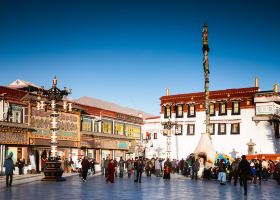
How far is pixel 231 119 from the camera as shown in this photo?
5562 centimetres

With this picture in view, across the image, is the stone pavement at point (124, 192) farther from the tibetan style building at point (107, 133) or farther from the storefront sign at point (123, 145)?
the storefront sign at point (123, 145)

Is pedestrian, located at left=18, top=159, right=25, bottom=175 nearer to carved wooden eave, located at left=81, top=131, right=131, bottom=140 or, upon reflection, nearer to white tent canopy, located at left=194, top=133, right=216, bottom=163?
carved wooden eave, located at left=81, top=131, right=131, bottom=140

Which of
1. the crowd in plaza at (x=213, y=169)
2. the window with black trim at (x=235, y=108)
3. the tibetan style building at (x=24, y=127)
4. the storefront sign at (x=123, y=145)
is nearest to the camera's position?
the crowd in plaza at (x=213, y=169)

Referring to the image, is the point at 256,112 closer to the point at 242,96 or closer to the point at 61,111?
the point at 242,96

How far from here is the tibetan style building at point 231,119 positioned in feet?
170

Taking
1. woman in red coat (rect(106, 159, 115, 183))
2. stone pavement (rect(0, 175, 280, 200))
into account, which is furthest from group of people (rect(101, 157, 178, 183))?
stone pavement (rect(0, 175, 280, 200))

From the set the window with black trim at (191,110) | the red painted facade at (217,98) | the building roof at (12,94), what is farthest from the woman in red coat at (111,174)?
the window with black trim at (191,110)

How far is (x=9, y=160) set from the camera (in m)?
20.1

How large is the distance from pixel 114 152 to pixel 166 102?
14078mm

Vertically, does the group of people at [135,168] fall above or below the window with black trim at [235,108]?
below

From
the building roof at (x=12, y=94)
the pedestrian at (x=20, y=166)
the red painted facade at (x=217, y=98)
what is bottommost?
the pedestrian at (x=20, y=166)

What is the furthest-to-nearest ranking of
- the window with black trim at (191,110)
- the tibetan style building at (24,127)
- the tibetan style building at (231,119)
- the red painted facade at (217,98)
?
the window with black trim at (191,110) → the red painted facade at (217,98) → the tibetan style building at (231,119) → the tibetan style building at (24,127)

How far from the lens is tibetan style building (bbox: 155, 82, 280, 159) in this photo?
5184 centimetres

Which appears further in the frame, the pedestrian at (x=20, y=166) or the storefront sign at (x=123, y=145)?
the storefront sign at (x=123, y=145)
